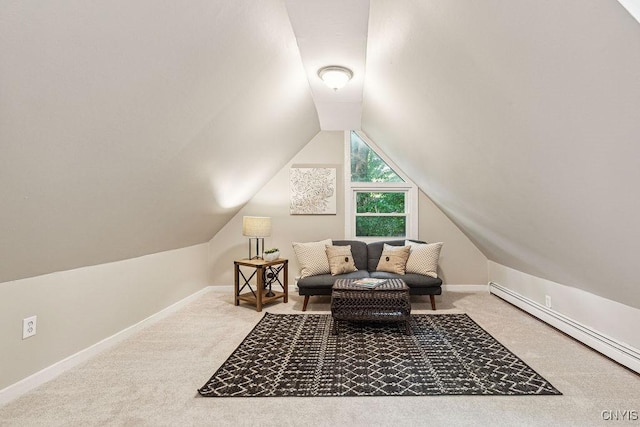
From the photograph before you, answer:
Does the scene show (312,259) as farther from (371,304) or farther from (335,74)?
(335,74)

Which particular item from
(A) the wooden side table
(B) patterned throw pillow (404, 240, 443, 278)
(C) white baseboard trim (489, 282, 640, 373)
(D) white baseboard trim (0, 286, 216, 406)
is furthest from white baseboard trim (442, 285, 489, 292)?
(D) white baseboard trim (0, 286, 216, 406)

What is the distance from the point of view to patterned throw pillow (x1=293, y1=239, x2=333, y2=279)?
4191mm

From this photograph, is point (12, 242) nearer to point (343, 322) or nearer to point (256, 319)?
point (256, 319)

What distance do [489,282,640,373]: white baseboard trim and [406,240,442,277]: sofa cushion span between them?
100cm

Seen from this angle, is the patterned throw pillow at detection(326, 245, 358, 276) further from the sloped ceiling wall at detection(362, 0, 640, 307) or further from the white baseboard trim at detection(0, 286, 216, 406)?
the white baseboard trim at detection(0, 286, 216, 406)

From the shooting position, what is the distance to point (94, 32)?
1355mm

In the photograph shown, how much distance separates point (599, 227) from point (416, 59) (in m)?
1.54

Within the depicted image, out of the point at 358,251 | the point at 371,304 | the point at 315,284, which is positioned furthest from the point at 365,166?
the point at 371,304

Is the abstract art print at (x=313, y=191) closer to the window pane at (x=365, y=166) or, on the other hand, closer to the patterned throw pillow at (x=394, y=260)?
the window pane at (x=365, y=166)

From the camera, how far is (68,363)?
2412 mm

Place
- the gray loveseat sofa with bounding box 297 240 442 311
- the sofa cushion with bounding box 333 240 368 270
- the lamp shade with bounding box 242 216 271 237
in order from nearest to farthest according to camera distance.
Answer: the gray loveseat sofa with bounding box 297 240 442 311 → the lamp shade with bounding box 242 216 271 237 → the sofa cushion with bounding box 333 240 368 270

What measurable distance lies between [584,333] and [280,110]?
3439mm

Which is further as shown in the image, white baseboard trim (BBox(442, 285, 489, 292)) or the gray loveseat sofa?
white baseboard trim (BBox(442, 285, 489, 292))

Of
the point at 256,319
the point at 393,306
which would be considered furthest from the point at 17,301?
the point at 393,306
